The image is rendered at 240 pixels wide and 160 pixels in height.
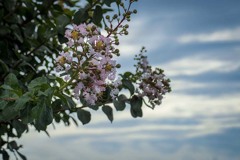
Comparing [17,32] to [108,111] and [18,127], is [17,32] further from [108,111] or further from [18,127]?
[108,111]

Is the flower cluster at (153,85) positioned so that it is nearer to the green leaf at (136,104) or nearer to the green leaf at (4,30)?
the green leaf at (136,104)

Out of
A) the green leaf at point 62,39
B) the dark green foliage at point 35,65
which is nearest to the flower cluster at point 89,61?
the dark green foliage at point 35,65

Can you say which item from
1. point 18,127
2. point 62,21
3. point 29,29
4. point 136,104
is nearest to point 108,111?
point 136,104

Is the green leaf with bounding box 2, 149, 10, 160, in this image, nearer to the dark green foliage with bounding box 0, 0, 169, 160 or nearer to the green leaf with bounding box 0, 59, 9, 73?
the dark green foliage with bounding box 0, 0, 169, 160

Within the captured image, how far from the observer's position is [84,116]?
307 cm

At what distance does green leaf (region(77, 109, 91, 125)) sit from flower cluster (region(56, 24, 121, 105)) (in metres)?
0.85

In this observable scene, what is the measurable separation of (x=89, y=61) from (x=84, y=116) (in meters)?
1.04

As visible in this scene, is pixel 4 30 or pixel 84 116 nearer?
pixel 84 116

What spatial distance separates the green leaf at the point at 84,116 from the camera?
120 inches

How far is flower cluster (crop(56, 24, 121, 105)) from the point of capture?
82.7 inches

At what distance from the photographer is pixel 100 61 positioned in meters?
2.10

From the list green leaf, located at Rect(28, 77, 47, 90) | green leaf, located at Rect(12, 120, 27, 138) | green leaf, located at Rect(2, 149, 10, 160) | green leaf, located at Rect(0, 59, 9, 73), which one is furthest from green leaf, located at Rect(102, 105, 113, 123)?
green leaf, located at Rect(2, 149, 10, 160)

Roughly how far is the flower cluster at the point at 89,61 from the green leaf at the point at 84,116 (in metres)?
0.85

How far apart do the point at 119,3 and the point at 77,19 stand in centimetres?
83
